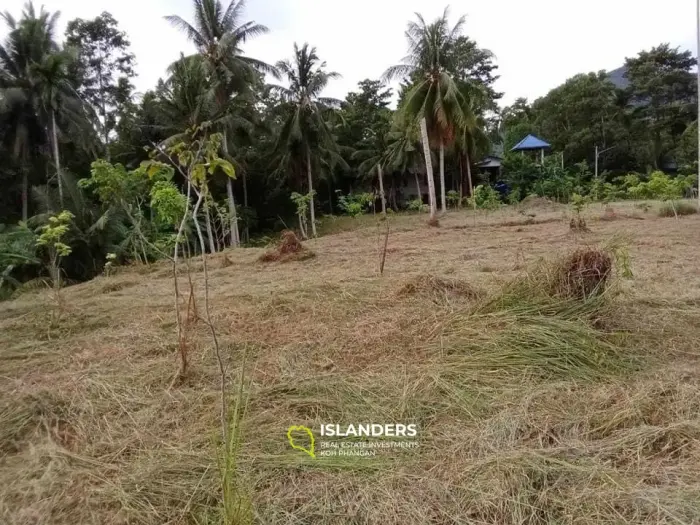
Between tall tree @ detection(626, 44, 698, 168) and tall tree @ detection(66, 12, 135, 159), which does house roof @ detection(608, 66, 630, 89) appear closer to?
tall tree @ detection(626, 44, 698, 168)

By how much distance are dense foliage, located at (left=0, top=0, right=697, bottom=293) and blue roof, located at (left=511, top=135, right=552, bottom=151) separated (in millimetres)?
1202

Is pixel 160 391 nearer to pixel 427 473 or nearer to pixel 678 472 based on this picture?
pixel 427 473

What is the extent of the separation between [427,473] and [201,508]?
874 millimetres

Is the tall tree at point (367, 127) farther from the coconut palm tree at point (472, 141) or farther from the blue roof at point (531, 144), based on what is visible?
the blue roof at point (531, 144)

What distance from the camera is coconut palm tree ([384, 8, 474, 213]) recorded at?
14938mm

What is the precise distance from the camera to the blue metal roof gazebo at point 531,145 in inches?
1051

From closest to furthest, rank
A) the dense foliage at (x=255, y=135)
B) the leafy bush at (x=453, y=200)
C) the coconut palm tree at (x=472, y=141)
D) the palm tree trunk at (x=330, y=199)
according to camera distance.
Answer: the dense foliage at (x=255, y=135) < the coconut palm tree at (x=472, y=141) < the leafy bush at (x=453, y=200) < the palm tree trunk at (x=330, y=199)

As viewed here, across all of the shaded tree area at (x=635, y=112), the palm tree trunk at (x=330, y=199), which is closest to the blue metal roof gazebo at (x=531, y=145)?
the shaded tree area at (x=635, y=112)

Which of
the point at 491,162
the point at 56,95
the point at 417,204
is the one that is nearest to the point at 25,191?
the point at 56,95

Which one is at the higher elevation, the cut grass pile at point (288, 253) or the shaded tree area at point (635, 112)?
the shaded tree area at point (635, 112)

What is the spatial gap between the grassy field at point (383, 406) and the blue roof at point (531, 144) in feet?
77.6

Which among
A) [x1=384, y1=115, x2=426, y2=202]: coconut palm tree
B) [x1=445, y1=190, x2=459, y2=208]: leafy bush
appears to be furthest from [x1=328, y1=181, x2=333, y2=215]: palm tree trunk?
[x1=445, y1=190, x2=459, y2=208]: leafy bush

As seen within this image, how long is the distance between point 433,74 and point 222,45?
6877 millimetres

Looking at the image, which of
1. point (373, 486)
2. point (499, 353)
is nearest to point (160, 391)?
point (373, 486)
